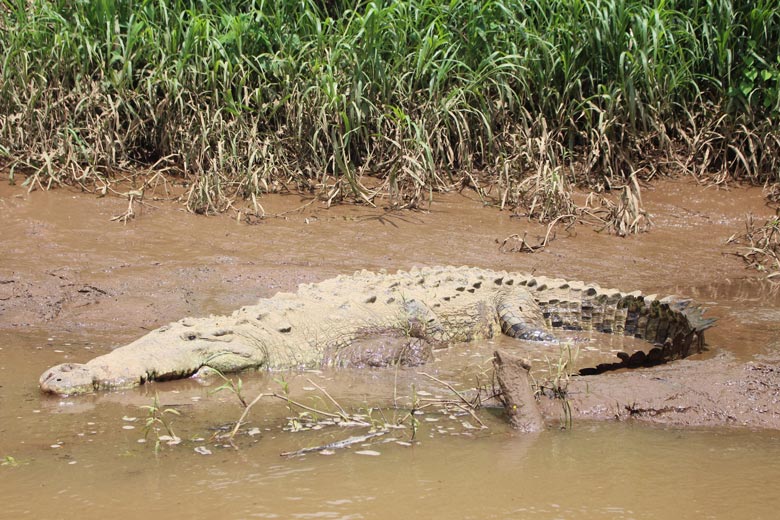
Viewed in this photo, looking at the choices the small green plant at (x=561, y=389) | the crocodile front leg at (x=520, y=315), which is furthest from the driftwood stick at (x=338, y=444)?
the crocodile front leg at (x=520, y=315)

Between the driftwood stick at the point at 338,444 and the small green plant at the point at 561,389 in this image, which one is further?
the small green plant at the point at 561,389

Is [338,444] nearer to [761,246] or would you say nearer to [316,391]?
[316,391]

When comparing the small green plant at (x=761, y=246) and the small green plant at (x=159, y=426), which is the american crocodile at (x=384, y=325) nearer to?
the small green plant at (x=159, y=426)

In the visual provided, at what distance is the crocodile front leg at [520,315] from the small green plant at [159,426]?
2.64 metres

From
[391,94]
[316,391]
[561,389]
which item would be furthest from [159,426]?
[391,94]

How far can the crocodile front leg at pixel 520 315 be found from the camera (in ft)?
19.6

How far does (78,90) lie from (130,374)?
4.48m

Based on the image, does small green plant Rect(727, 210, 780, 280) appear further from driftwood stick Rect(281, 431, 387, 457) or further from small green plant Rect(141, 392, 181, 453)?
small green plant Rect(141, 392, 181, 453)

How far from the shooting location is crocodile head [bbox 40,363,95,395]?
4316mm

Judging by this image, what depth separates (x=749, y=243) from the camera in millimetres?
7863

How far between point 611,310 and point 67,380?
142 inches

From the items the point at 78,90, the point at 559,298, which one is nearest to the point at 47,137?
the point at 78,90

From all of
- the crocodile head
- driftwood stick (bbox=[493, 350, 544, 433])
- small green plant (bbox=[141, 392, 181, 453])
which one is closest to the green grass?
the crocodile head

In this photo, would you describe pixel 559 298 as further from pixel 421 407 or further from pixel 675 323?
pixel 421 407
